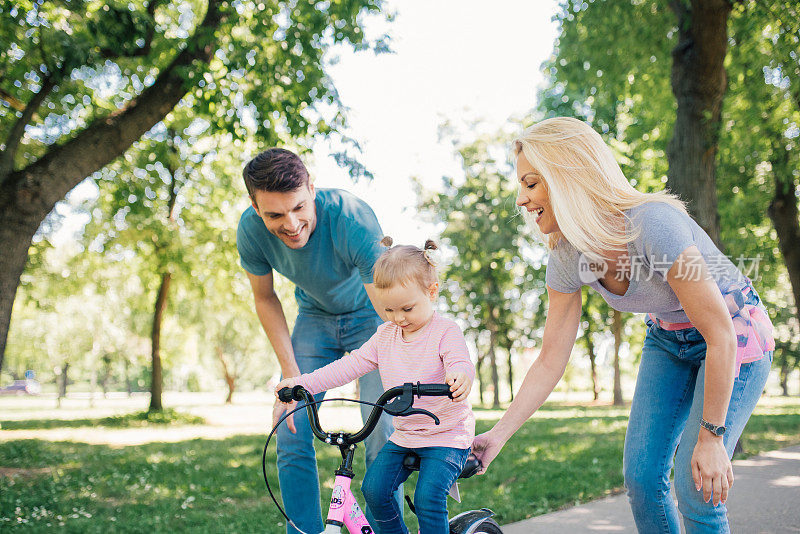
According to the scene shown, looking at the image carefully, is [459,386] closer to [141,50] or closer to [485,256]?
[141,50]

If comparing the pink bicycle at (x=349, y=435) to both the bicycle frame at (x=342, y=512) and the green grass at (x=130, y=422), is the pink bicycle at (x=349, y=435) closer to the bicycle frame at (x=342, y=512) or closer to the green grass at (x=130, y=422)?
the bicycle frame at (x=342, y=512)

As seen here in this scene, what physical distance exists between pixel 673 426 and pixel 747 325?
489 millimetres

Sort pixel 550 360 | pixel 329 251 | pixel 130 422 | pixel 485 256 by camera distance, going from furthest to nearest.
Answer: pixel 485 256 < pixel 130 422 < pixel 329 251 < pixel 550 360

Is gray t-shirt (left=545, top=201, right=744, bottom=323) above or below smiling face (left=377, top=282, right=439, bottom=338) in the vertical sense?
above

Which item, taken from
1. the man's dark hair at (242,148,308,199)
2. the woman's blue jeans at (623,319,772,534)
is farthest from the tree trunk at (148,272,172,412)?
the woman's blue jeans at (623,319,772,534)

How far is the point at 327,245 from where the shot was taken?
11.2ft

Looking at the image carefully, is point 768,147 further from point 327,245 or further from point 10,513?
point 10,513

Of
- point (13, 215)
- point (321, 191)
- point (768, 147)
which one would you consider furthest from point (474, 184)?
point (321, 191)

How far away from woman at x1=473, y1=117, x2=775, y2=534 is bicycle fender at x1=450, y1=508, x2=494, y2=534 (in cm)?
31

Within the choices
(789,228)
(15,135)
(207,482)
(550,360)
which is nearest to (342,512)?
(550,360)

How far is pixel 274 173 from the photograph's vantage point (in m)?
2.91

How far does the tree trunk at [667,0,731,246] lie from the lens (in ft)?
25.9

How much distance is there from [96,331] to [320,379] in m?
33.3

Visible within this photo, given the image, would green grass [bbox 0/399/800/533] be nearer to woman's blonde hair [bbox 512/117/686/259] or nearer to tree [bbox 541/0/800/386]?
tree [bbox 541/0/800/386]
